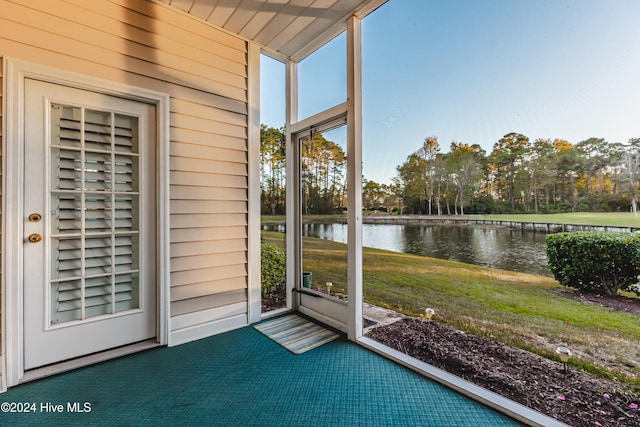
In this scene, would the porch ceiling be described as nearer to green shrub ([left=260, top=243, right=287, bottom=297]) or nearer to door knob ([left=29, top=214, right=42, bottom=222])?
door knob ([left=29, top=214, right=42, bottom=222])

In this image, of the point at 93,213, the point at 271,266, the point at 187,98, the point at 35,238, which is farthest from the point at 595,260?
the point at 35,238

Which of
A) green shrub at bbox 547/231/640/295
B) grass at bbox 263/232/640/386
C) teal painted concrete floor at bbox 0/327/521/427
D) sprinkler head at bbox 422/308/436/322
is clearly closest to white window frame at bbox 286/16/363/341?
grass at bbox 263/232/640/386

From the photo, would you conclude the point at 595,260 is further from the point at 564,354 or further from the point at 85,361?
the point at 85,361

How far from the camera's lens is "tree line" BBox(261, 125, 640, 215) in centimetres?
138

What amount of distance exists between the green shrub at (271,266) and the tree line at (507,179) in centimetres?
80

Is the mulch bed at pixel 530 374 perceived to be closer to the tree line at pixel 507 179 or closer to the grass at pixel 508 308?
the grass at pixel 508 308

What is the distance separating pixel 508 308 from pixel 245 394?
1628 millimetres

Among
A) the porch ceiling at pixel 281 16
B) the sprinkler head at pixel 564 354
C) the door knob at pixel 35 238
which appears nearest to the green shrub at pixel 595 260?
the sprinkler head at pixel 564 354

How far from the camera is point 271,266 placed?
303 cm

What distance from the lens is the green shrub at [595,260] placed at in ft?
4.49

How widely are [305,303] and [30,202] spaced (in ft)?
7.42

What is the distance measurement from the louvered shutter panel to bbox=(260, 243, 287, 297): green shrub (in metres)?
1.14

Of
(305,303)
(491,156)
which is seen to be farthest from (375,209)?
(305,303)

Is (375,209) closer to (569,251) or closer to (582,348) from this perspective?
(569,251)
